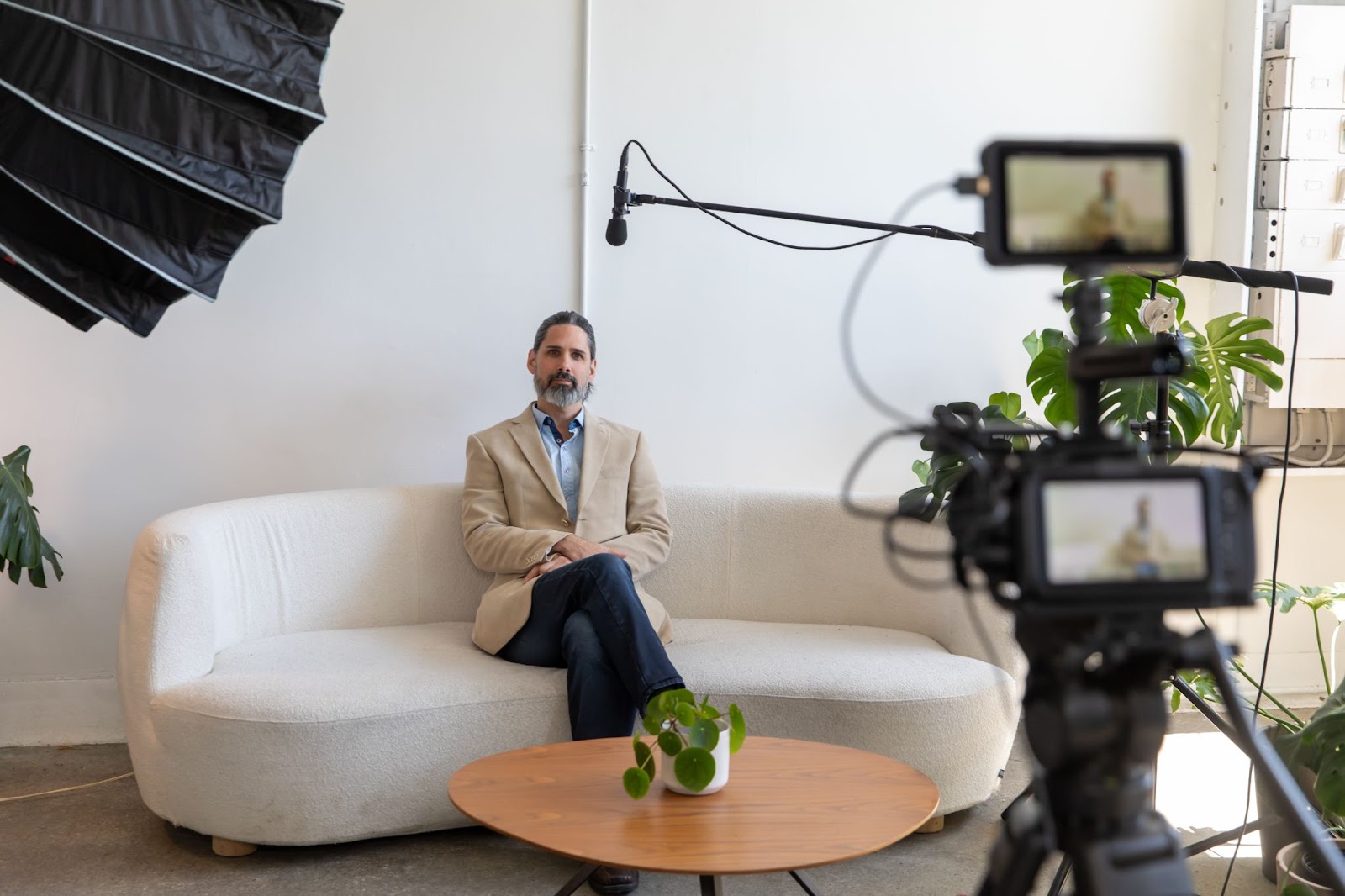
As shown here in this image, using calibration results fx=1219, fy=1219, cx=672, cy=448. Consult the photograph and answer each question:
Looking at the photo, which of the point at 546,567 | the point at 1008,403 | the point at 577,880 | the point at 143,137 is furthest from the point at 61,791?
the point at 1008,403

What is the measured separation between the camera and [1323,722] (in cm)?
199

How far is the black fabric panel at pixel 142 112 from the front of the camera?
182 cm

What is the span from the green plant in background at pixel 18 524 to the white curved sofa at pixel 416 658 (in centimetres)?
42

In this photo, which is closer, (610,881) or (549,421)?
(610,881)

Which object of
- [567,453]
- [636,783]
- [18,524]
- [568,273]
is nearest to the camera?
[636,783]

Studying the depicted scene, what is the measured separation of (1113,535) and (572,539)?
2.25 metres

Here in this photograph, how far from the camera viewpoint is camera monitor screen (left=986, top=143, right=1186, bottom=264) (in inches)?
34.9

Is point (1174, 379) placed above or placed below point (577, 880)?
above

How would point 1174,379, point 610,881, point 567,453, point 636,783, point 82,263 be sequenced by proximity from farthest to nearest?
point 567,453
point 1174,379
point 610,881
point 82,263
point 636,783

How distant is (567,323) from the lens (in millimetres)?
3203

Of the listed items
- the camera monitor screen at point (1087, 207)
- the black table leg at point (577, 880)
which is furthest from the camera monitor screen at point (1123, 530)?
the black table leg at point (577, 880)

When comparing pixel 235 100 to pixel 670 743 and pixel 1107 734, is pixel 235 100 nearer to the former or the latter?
pixel 670 743

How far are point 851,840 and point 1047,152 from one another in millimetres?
1199

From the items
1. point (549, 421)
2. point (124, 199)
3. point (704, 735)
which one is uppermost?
point (124, 199)
